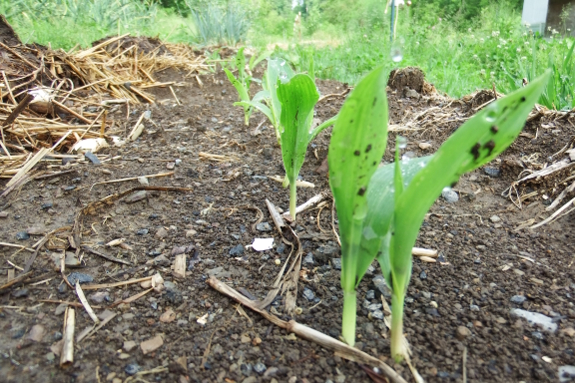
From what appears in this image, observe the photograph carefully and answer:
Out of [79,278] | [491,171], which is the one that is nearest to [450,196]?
[491,171]

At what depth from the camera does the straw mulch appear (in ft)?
6.59

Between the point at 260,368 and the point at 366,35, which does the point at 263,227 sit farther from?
the point at 366,35

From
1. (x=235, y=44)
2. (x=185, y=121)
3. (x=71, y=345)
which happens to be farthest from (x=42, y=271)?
(x=235, y=44)

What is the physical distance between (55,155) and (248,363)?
57.5 inches

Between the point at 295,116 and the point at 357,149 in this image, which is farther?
the point at 295,116

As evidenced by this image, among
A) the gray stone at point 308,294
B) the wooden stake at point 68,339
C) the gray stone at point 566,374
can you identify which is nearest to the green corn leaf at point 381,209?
the gray stone at point 308,294

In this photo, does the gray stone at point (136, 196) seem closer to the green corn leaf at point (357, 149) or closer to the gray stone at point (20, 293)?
the gray stone at point (20, 293)

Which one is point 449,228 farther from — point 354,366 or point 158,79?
point 158,79

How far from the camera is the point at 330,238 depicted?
1.36 meters

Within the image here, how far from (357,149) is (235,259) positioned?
0.68m

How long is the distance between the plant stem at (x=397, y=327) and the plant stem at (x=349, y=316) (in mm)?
84

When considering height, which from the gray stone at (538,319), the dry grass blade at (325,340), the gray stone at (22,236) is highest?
the gray stone at (22,236)

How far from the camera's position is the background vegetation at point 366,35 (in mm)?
3701

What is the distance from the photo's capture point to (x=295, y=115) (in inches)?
49.5
